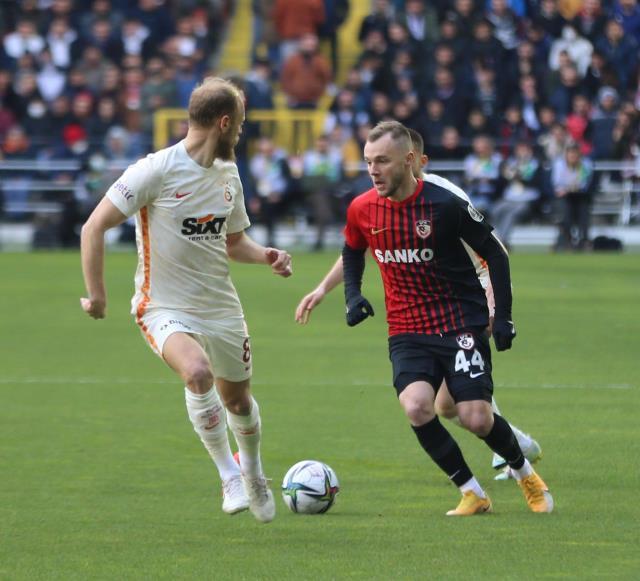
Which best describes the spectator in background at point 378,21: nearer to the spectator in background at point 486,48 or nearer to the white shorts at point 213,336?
the spectator in background at point 486,48

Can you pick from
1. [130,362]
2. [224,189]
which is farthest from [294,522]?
[130,362]

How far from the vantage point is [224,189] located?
731 cm

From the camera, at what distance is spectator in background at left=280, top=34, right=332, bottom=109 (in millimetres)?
27375

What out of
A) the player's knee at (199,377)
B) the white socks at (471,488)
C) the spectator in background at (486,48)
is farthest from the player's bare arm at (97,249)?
the spectator in background at (486,48)

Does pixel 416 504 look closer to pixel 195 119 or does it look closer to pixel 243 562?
pixel 243 562

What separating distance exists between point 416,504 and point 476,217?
1391mm

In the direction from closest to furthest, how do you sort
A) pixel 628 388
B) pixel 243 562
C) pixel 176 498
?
pixel 243 562
pixel 176 498
pixel 628 388

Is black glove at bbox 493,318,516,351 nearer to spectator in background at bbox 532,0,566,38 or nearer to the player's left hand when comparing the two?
the player's left hand

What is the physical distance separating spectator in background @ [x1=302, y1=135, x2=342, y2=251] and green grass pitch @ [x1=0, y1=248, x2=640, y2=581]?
8441mm

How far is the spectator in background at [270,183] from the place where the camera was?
82.1 ft

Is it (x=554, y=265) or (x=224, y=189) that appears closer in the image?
(x=224, y=189)

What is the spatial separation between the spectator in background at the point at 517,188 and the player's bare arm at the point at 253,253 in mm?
16973

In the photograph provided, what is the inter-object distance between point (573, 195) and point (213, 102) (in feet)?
57.4

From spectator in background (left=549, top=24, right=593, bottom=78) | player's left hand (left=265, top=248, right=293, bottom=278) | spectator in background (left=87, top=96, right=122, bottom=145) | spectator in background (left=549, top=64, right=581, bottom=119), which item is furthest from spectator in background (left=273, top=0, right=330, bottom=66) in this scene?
player's left hand (left=265, top=248, right=293, bottom=278)
